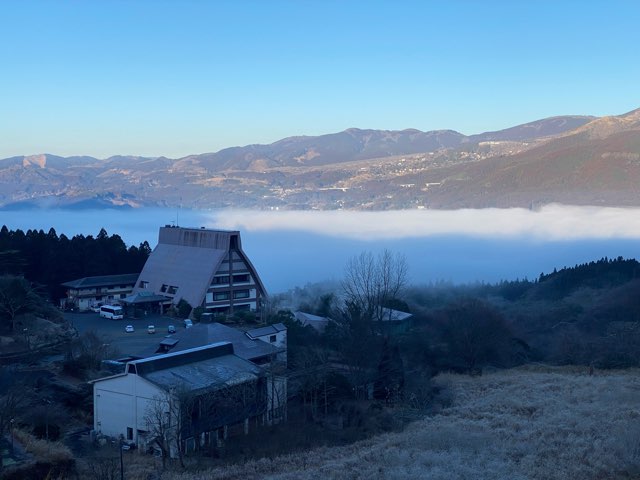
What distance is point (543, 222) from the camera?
260ft

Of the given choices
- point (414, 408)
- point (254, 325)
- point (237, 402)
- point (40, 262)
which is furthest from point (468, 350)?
point (40, 262)

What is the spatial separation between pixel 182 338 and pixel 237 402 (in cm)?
524

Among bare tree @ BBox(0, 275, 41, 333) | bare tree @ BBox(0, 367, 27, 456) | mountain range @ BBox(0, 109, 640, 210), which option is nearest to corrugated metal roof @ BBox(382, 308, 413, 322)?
bare tree @ BBox(0, 275, 41, 333)

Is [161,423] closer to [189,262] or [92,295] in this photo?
[189,262]

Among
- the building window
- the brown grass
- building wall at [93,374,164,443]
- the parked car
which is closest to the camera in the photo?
the brown grass

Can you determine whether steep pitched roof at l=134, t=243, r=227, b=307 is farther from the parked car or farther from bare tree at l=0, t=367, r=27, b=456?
bare tree at l=0, t=367, r=27, b=456

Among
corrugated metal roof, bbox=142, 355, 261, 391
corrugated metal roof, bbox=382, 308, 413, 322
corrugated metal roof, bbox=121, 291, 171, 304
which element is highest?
corrugated metal roof, bbox=142, 355, 261, 391

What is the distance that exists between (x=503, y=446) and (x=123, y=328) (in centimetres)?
1621

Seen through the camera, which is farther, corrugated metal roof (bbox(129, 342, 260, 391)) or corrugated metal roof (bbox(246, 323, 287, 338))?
corrugated metal roof (bbox(246, 323, 287, 338))

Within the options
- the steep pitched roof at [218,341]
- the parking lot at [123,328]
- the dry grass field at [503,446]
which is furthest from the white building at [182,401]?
the parking lot at [123,328]

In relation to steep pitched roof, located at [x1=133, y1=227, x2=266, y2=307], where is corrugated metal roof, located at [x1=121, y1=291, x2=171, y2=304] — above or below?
below

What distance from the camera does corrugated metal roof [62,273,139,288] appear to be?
29.4 metres

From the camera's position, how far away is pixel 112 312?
27.0 metres

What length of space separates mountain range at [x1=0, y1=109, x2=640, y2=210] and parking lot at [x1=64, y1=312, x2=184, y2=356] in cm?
6395
